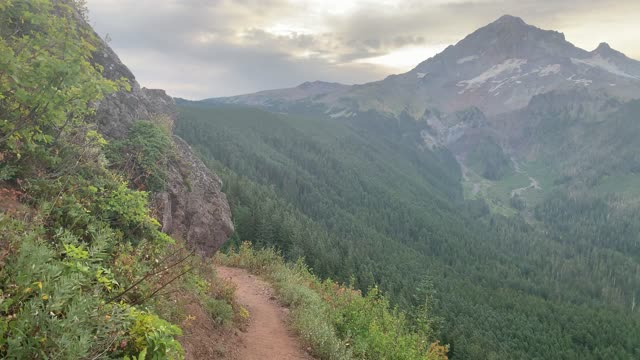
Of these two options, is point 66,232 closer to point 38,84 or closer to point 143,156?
point 38,84

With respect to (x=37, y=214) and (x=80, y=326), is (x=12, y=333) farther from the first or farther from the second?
(x=37, y=214)

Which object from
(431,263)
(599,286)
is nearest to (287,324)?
(431,263)

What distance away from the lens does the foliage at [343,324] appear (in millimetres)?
14102

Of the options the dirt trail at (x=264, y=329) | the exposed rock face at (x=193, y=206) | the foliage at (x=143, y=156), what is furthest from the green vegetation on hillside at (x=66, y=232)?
the exposed rock face at (x=193, y=206)

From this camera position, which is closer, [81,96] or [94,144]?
[81,96]

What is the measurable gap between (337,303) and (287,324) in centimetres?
460

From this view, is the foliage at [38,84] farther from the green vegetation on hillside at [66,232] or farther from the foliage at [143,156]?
the foliage at [143,156]

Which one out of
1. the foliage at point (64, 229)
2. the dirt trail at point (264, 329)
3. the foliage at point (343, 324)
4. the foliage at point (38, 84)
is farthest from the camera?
the foliage at point (343, 324)

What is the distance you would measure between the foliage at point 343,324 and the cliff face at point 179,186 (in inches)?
174

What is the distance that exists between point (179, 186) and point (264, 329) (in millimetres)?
7128

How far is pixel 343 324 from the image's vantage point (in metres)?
16.8

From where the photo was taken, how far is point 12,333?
5848mm

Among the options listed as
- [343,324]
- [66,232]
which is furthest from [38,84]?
[343,324]

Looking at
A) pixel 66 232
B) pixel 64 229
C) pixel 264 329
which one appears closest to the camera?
pixel 66 232
